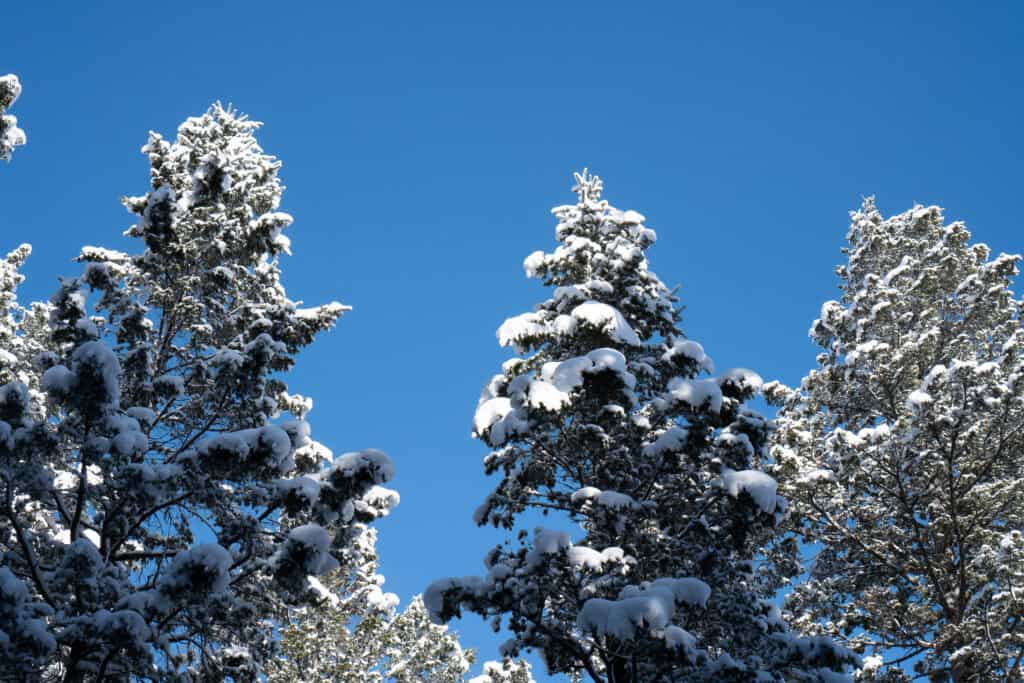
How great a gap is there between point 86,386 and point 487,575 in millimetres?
5678

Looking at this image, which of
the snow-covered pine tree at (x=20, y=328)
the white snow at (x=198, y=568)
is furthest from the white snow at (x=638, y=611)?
the snow-covered pine tree at (x=20, y=328)

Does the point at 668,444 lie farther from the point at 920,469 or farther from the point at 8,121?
the point at 8,121

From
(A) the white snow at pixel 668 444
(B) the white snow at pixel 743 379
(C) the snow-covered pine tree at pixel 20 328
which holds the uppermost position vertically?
(C) the snow-covered pine tree at pixel 20 328

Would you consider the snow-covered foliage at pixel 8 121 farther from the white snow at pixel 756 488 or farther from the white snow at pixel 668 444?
the white snow at pixel 756 488

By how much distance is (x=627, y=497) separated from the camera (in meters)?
12.7

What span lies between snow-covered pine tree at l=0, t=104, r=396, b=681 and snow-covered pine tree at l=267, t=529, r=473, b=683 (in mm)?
8520

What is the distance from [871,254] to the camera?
2241 cm

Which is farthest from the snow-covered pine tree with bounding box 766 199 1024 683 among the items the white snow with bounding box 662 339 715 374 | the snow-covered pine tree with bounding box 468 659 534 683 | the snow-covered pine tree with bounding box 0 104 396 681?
the snow-covered pine tree with bounding box 468 659 534 683

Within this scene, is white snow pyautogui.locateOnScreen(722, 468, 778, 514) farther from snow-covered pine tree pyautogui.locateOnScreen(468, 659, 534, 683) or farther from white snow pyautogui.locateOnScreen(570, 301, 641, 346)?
snow-covered pine tree pyautogui.locateOnScreen(468, 659, 534, 683)

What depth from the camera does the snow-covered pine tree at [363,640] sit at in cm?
2280

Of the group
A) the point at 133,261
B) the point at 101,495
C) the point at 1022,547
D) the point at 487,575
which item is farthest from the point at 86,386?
the point at 1022,547

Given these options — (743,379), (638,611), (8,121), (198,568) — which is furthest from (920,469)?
(8,121)

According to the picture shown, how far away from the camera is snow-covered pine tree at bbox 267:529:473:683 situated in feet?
74.8

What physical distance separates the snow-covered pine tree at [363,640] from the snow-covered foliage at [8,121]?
12132 mm
